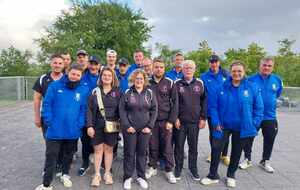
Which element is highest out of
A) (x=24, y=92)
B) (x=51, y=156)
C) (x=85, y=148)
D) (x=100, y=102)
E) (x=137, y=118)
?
(x=100, y=102)

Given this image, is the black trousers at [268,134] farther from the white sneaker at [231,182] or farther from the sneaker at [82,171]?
the sneaker at [82,171]

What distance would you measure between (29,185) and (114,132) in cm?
163

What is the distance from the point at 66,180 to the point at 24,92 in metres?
16.4

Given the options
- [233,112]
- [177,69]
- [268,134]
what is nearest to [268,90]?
[268,134]

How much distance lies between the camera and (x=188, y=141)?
19.3 ft

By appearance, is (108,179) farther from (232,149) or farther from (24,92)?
(24,92)

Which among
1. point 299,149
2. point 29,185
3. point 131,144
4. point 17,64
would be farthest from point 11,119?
point 17,64

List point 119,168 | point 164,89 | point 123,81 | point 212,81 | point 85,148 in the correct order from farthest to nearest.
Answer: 1. point 123,81
2. point 119,168
3. point 212,81
4. point 85,148
5. point 164,89

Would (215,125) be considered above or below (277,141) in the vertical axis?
above

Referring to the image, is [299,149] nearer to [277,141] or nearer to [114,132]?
[277,141]

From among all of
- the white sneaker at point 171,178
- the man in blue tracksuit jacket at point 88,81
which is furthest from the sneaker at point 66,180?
the white sneaker at point 171,178

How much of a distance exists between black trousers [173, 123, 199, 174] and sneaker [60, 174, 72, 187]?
185 cm

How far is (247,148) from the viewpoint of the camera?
21.2 ft

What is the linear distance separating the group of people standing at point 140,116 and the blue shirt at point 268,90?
74 centimetres
